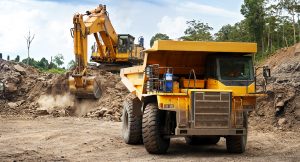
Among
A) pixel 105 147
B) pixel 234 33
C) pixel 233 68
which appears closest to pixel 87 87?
pixel 105 147

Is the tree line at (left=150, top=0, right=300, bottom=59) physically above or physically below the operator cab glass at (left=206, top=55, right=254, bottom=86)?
above

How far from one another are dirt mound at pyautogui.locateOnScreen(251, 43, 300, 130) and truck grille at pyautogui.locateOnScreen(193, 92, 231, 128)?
6.96m

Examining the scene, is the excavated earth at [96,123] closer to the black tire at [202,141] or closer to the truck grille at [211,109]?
the black tire at [202,141]

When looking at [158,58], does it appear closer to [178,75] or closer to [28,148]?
[178,75]

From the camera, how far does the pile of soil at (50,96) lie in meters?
23.6

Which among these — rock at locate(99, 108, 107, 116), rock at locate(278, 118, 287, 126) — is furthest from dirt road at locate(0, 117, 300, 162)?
rock at locate(99, 108, 107, 116)

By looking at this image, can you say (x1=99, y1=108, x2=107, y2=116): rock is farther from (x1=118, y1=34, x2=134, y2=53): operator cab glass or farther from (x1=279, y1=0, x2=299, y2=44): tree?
(x1=279, y1=0, x2=299, y2=44): tree

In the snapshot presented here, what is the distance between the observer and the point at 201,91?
11.1 m

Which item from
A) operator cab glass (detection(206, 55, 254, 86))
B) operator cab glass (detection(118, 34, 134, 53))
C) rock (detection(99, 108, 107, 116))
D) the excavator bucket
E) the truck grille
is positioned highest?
operator cab glass (detection(118, 34, 134, 53))

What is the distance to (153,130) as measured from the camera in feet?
37.0

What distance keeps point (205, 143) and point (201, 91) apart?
146 inches

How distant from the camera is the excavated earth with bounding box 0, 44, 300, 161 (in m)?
11.7

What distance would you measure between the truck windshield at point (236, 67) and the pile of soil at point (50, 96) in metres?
10.6

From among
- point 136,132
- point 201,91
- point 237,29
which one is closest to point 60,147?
point 136,132
